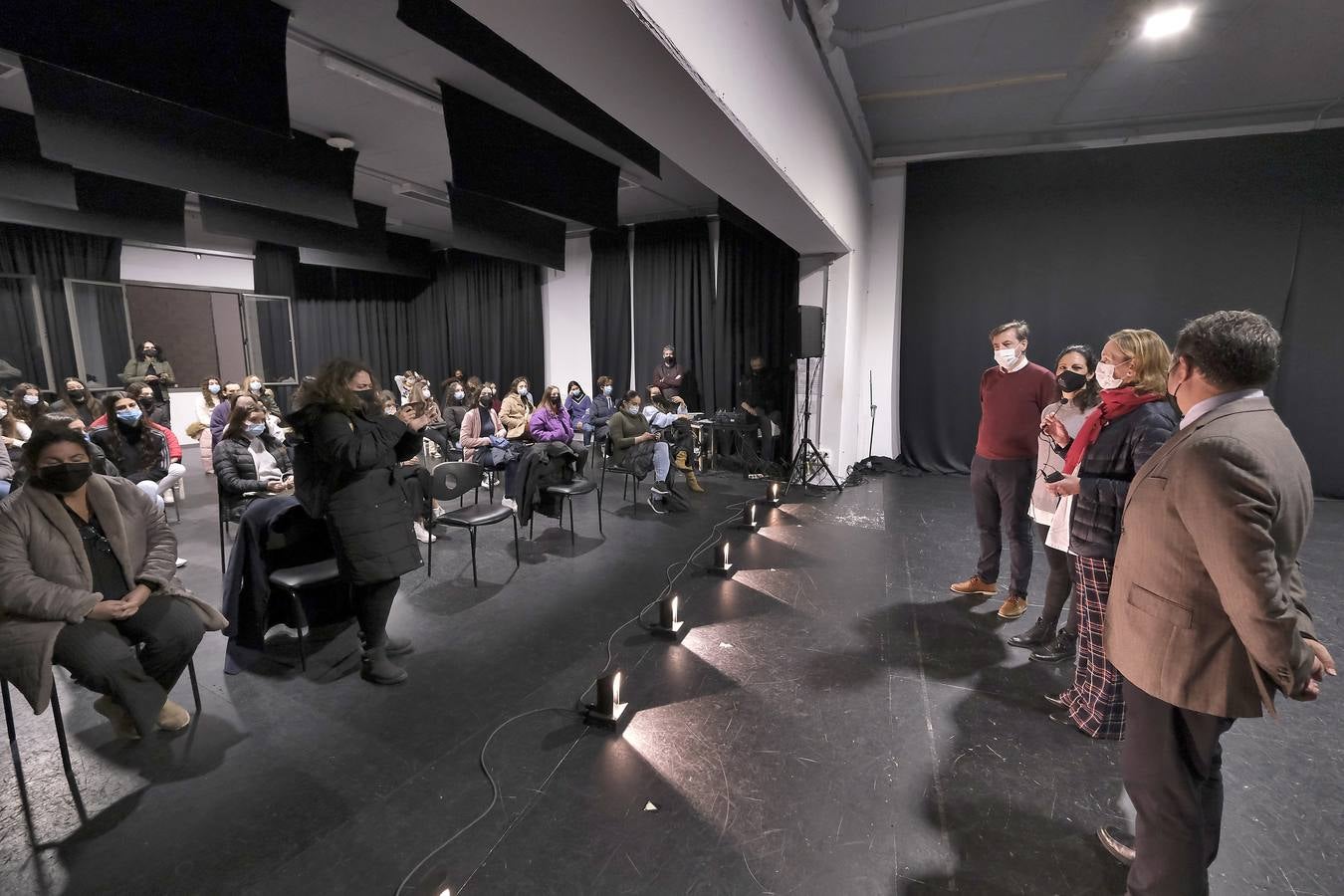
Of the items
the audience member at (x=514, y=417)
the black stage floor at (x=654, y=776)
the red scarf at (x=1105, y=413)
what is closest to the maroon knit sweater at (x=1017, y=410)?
the red scarf at (x=1105, y=413)

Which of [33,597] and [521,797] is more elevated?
[33,597]

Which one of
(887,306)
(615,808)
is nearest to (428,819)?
(615,808)

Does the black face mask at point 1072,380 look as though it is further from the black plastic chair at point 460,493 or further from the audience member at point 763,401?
the audience member at point 763,401

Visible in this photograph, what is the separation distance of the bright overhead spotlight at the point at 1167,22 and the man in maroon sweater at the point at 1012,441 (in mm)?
2378

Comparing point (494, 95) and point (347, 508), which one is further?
point (494, 95)

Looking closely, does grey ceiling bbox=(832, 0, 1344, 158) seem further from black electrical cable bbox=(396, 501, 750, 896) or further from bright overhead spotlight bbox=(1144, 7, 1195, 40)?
black electrical cable bbox=(396, 501, 750, 896)

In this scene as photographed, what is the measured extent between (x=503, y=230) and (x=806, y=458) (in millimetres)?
3625

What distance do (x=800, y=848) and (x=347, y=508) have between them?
6.49 ft

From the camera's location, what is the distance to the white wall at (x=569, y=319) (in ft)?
29.7

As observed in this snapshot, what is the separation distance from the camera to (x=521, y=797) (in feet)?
5.94

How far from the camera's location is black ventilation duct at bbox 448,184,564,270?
4.54 metres

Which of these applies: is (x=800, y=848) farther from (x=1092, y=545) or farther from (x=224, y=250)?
(x=224, y=250)

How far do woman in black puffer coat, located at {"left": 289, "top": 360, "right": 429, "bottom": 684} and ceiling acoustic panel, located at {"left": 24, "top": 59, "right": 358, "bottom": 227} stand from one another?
5.60 feet

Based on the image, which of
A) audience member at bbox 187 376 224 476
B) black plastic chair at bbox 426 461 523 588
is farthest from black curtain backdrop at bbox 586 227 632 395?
black plastic chair at bbox 426 461 523 588
